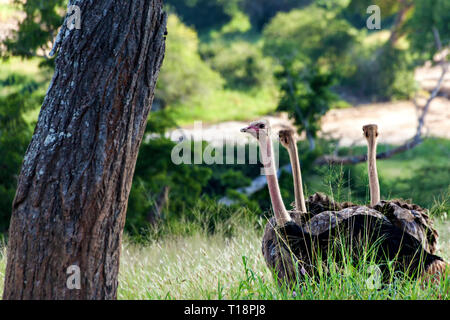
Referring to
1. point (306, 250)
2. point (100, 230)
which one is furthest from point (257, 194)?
point (100, 230)

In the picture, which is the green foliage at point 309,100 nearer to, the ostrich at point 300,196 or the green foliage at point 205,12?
the ostrich at point 300,196

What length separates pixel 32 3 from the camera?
6.88 metres

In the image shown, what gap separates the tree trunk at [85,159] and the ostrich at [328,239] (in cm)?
71

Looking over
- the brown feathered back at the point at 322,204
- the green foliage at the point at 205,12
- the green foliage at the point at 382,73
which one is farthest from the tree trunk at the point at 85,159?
the green foliage at the point at 205,12

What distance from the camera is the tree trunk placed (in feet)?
8.68

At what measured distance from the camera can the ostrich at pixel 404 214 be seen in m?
3.12

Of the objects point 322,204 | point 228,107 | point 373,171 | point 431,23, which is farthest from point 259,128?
point 228,107

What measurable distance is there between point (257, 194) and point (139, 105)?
5739 millimetres

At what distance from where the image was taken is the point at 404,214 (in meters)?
3.13

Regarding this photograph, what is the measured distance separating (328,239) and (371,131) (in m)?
0.73

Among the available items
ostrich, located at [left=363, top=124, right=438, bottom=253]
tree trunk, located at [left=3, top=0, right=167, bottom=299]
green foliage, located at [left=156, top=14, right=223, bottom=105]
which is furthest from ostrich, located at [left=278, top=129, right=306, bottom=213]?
green foliage, located at [left=156, top=14, right=223, bottom=105]

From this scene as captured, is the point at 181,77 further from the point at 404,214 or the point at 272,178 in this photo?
the point at 404,214

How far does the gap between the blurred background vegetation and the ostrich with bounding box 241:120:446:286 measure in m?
0.36
